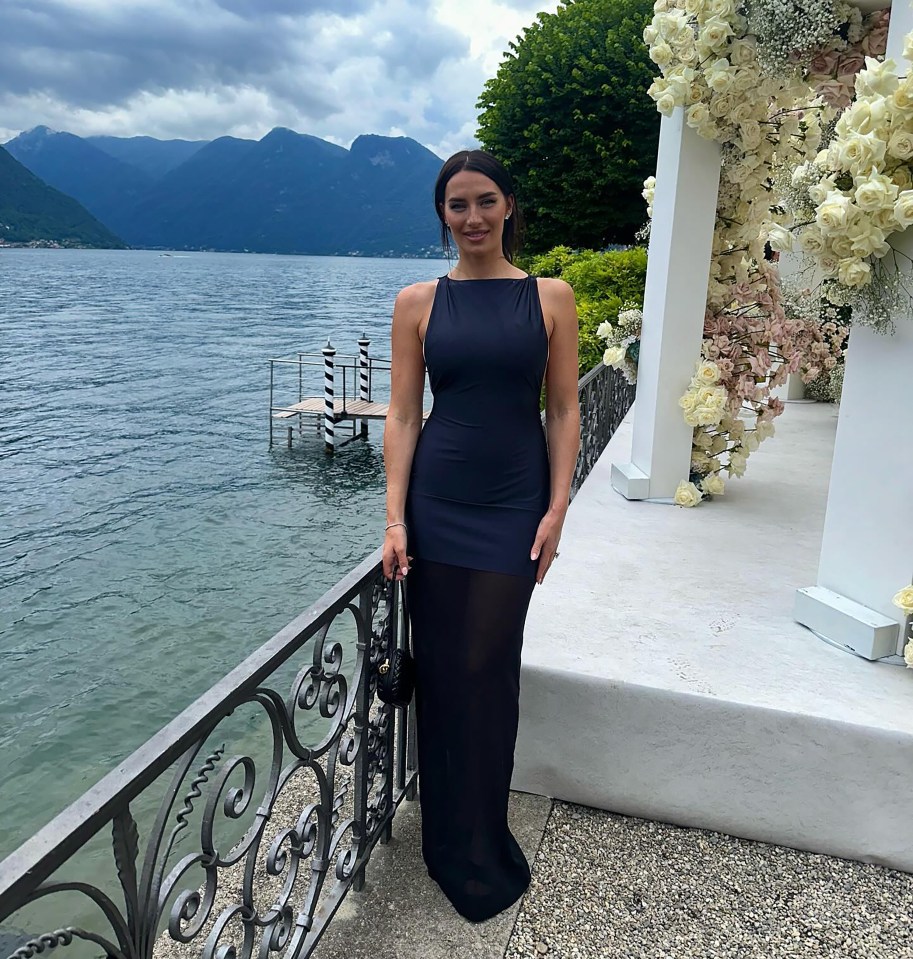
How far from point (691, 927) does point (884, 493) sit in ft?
5.48

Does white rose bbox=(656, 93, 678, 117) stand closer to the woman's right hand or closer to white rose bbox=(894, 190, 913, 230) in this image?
white rose bbox=(894, 190, 913, 230)

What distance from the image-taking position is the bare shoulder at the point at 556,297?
2.33 m

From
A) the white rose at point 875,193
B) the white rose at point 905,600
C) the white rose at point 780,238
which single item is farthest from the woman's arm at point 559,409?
the white rose at point 780,238

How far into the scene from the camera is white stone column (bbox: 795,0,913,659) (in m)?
2.98

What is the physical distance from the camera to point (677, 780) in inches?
113

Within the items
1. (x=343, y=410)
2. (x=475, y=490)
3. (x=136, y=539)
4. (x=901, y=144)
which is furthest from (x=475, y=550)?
(x=343, y=410)

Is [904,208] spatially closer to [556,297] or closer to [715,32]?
[556,297]

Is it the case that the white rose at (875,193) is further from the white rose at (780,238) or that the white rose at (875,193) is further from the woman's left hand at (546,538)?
the woman's left hand at (546,538)

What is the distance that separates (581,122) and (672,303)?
1983 cm

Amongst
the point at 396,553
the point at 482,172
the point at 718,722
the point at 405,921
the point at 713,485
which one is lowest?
the point at 405,921

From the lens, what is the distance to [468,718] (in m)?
2.39

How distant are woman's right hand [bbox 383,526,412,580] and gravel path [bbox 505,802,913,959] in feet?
3.59

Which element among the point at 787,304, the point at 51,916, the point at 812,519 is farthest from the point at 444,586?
the point at 51,916

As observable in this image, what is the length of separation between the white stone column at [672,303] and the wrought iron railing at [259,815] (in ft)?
9.71
